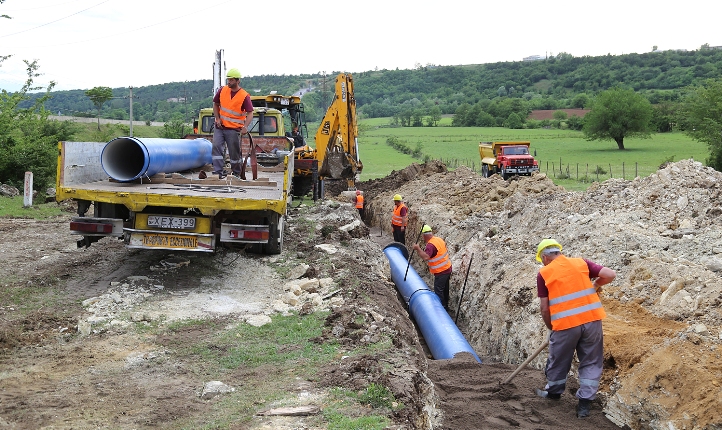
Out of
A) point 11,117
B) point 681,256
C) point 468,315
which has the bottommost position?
point 468,315

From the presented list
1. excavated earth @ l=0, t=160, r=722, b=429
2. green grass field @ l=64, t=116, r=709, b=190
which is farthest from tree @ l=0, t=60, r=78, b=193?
green grass field @ l=64, t=116, r=709, b=190

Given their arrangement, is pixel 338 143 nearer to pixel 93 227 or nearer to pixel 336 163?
pixel 336 163

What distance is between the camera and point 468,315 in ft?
36.5

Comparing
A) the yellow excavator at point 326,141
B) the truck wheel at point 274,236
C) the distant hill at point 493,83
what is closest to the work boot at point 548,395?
the truck wheel at point 274,236

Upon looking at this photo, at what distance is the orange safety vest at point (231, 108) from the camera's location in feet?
29.5

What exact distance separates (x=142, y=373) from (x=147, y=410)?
0.80m

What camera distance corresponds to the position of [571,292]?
5.55 m

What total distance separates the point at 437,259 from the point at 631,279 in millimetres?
3738

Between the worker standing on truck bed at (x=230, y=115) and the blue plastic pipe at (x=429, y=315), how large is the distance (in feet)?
12.3

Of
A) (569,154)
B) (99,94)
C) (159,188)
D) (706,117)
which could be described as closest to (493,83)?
(569,154)

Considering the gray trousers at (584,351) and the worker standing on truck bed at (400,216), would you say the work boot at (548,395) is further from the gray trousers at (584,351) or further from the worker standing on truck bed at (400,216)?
the worker standing on truck bed at (400,216)

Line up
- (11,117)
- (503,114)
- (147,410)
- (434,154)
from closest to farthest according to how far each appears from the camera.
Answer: (147,410) < (11,117) < (434,154) < (503,114)

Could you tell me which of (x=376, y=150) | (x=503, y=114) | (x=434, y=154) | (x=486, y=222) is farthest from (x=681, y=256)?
(x=503, y=114)

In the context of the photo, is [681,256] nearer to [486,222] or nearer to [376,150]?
[486,222]
